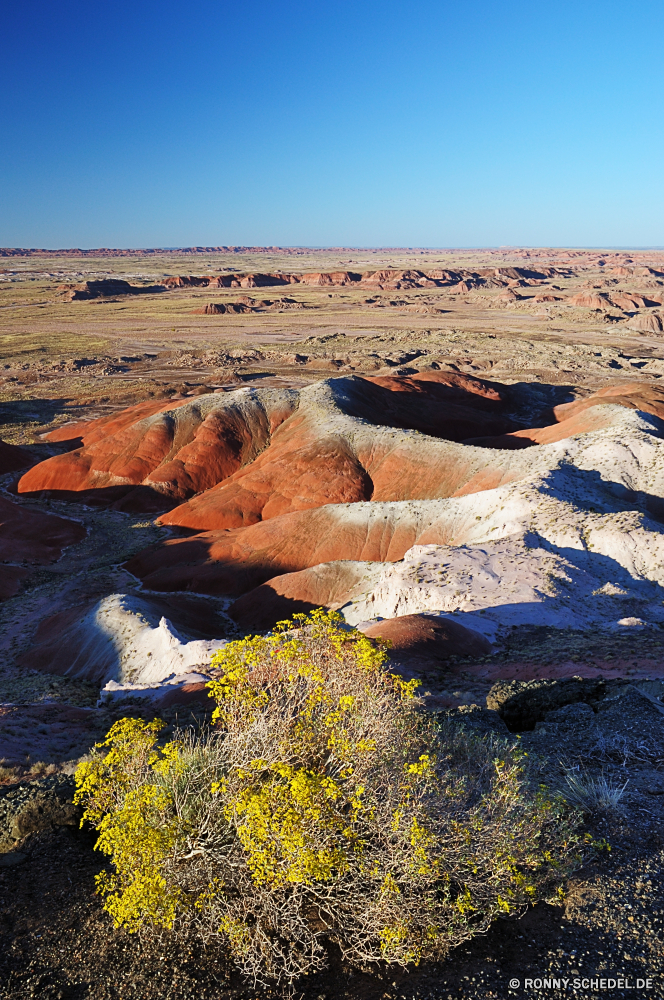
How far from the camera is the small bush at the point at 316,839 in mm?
6094

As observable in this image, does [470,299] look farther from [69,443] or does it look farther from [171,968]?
[171,968]

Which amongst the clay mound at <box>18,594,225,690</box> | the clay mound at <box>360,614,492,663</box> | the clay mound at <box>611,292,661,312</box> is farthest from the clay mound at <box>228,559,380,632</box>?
the clay mound at <box>611,292,661,312</box>

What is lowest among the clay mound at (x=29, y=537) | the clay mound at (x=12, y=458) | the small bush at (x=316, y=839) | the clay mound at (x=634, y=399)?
the clay mound at (x=29, y=537)

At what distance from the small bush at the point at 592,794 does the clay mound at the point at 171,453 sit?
40585mm

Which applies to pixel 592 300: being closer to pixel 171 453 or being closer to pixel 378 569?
pixel 171 453

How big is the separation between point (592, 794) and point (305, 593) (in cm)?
1998

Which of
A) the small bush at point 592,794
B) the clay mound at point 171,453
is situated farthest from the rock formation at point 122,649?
the clay mound at point 171,453

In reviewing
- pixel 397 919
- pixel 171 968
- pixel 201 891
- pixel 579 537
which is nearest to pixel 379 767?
pixel 397 919

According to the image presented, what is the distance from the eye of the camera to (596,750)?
9641 mm

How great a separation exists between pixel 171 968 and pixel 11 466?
55.2 metres

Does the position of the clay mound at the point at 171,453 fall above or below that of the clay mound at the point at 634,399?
below

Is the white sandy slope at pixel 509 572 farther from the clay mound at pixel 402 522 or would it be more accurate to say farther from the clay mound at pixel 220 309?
the clay mound at pixel 220 309

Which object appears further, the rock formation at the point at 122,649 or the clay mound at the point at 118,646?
the clay mound at the point at 118,646

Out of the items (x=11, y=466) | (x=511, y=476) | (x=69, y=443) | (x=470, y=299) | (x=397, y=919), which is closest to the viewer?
(x=397, y=919)
